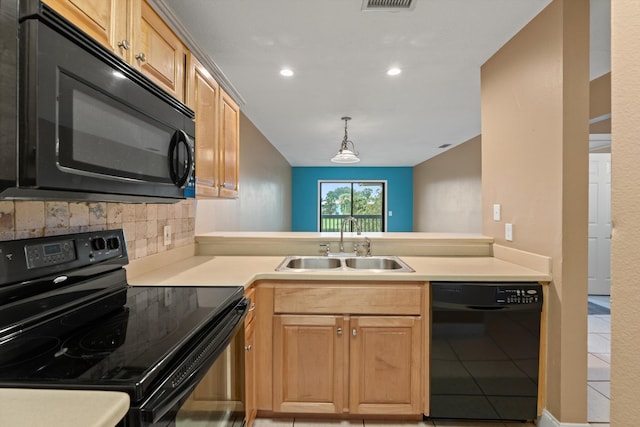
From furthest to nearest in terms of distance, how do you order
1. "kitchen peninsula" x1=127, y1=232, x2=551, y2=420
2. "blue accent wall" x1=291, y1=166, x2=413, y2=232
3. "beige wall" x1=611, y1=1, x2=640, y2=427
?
"blue accent wall" x1=291, y1=166, x2=413, y2=232 < "kitchen peninsula" x1=127, y1=232, x2=551, y2=420 < "beige wall" x1=611, y1=1, x2=640, y2=427

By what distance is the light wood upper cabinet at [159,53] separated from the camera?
1.23 m

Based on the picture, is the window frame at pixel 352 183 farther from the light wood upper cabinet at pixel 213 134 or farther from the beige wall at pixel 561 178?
the beige wall at pixel 561 178

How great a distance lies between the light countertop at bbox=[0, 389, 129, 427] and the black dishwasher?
1.49m

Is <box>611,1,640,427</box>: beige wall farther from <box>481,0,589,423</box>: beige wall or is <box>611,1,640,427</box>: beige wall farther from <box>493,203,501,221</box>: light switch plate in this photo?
<box>493,203,501,221</box>: light switch plate

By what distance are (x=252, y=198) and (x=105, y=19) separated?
10.3 feet

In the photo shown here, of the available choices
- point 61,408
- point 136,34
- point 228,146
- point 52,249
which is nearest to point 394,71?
point 228,146

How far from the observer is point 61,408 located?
551mm

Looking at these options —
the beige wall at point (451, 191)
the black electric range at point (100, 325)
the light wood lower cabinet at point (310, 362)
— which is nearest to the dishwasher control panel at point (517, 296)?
the light wood lower cabinet at point (310, 362)

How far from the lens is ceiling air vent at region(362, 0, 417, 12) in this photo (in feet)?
5.36

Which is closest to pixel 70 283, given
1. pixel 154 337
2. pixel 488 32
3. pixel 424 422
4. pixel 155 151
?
pixel 154 337

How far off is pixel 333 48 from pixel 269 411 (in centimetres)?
233

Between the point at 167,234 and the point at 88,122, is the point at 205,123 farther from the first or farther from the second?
the point at 88,122

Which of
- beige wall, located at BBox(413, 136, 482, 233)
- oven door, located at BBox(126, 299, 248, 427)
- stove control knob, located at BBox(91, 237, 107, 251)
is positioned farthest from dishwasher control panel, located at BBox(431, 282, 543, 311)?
beige wall, located at BBox(413, 136, 482, 233)

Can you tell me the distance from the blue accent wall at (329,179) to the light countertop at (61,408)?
7730 millimetres
